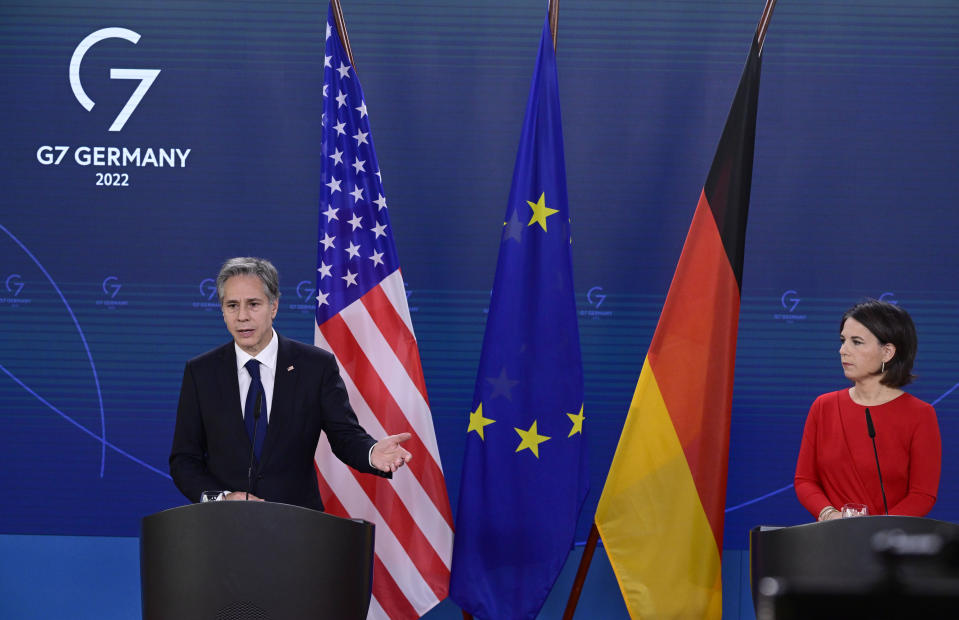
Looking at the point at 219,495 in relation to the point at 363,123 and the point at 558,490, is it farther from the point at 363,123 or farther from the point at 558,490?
the point at 363,123

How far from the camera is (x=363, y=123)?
2957mm

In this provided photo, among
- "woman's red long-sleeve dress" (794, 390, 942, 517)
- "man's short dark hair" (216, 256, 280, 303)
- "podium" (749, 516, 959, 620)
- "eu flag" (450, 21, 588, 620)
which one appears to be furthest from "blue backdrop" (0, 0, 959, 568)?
"podium" (749, 516, 959, 620)

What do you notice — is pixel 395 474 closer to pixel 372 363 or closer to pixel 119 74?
pixel 372 363

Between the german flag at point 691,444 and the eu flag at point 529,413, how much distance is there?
0.21 m

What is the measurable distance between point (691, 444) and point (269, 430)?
4.61 ft

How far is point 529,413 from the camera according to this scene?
282 cm

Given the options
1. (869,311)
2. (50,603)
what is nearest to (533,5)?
(869,311)

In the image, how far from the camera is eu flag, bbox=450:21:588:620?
2.80 m

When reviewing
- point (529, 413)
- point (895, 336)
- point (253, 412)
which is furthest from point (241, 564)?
point (895, 336)

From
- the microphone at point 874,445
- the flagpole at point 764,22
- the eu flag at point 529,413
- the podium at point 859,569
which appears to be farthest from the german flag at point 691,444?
the podium at point 859,569

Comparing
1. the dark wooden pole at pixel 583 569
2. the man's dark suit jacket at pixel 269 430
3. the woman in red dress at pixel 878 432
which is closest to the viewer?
the man's dark suit jacket at pixel 269 430

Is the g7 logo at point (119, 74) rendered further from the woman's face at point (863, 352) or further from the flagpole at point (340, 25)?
the woman's face at point (863, 352)

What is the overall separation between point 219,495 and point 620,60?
231 centimetres

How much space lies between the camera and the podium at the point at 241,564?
1.64 metres
